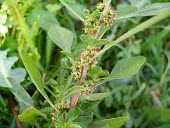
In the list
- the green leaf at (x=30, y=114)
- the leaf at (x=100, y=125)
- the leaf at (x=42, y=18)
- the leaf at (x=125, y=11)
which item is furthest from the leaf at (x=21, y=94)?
the leaf at (x=42, y=18)

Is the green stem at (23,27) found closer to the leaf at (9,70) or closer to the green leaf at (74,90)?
the leaf at (9,70)

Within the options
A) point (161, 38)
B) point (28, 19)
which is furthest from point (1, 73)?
point (161, 38)

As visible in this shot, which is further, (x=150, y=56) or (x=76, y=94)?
(x=150, y=56)

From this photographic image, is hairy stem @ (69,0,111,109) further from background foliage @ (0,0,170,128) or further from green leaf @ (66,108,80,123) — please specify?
background foliage @ (0,0,170,128)

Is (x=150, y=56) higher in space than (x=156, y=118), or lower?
higher

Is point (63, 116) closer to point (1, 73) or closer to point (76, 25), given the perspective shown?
point (1, 73)

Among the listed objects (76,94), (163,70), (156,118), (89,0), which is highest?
(89,0)

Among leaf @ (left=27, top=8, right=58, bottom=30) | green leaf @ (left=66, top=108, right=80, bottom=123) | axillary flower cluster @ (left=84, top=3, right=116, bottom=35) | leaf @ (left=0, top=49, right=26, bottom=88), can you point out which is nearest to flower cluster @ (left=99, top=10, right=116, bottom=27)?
axillary flower cluster @ (left=84, top=3, right=116, bottom=35)

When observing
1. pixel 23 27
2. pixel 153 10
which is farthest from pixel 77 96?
pixel 23 27
